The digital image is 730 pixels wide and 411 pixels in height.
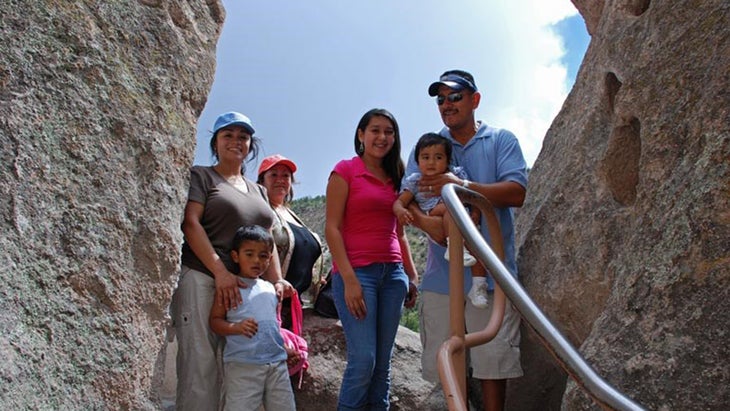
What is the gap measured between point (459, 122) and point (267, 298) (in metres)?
1.65

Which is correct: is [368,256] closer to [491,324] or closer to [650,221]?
[491,324]

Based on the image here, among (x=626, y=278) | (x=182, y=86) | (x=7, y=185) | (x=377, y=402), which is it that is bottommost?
(x=377, y=402)

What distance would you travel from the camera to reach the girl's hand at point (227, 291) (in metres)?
3.86

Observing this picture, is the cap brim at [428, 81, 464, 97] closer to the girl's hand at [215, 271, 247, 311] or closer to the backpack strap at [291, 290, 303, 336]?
the backpack strap at [291, 290, 303, 336]

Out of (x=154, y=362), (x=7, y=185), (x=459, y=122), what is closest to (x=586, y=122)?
(x=459, y=122)

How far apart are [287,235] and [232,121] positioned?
1000mm

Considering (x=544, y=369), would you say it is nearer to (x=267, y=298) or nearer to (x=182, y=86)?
(x=267, y=298)

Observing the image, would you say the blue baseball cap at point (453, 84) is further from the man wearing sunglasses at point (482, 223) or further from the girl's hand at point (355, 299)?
the girl's hand at point (355, 299)

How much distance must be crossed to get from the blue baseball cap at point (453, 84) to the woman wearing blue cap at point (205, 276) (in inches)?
52.9

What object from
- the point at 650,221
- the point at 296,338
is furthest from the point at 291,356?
the point at 650,221

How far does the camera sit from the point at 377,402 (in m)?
4.13

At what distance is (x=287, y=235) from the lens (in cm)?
495

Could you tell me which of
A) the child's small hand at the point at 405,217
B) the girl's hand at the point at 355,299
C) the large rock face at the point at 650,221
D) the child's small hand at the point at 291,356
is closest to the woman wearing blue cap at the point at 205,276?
the child's small hand at the point at 291,356

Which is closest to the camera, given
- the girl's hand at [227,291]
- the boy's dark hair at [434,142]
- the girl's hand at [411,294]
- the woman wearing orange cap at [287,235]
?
the girl's hand at [227,291]
